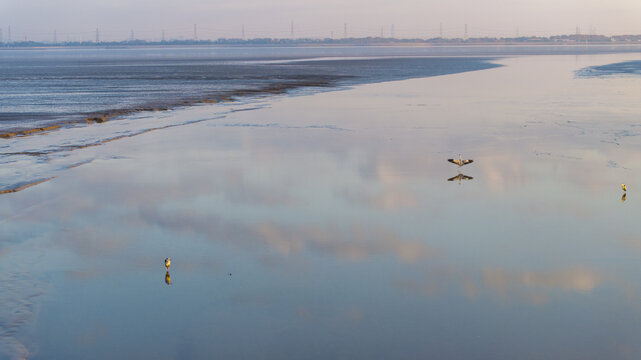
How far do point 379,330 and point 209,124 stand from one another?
19232 mm

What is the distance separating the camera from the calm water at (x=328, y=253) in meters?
7.21

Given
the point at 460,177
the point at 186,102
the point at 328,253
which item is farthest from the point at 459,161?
the point at 186,102

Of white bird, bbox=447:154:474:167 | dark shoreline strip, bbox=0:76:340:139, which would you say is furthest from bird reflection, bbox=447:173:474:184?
dark shoreline strip, bbox=0:76:340:139

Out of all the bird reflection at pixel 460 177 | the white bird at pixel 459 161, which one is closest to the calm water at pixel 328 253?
the white bird at pixel 459 161

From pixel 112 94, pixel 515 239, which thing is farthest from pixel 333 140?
pixel 112 94

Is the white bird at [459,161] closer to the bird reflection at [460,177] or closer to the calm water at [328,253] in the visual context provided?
the calm water at [328,253]

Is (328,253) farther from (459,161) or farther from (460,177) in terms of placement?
(459,161)

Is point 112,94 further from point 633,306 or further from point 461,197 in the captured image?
point 633,306

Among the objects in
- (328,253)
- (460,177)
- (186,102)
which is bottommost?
(328,253)

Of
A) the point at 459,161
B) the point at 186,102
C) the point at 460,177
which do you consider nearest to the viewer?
the point at 460,177

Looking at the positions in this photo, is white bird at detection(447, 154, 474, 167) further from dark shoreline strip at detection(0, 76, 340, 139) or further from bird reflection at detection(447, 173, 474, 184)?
dark shoreline strip at detection(0, 76, 340, 139)

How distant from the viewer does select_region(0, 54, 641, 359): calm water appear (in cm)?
721

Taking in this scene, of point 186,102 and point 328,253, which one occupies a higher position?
point 186,102

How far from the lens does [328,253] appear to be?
32.6 feet
